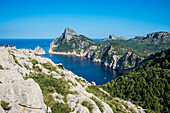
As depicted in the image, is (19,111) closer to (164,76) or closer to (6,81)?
Result: (6,81)

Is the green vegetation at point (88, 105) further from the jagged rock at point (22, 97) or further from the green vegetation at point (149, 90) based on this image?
the green vegetation at point (149, 90)

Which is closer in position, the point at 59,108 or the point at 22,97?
the point at 22,97

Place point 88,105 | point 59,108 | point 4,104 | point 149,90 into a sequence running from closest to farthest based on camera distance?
point 4,104 → point 59,108 → point 88,105 → point 149,90

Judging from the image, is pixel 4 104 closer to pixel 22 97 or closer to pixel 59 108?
pixel 22 97

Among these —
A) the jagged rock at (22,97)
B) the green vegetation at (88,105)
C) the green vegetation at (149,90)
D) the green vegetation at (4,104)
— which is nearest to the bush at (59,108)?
the jagged rock at (22,97)

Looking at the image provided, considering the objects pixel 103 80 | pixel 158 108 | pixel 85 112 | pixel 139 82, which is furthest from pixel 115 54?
pixel 85 112

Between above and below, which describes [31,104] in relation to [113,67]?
above

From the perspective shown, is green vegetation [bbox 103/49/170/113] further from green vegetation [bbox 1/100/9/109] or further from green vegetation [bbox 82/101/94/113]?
green vegetation [bbox 1/100/9/109]

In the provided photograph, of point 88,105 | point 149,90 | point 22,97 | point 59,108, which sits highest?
point 22,97

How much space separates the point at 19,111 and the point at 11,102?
106cm

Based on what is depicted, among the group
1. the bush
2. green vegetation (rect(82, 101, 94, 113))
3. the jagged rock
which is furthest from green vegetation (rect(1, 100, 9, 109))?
green vegetation (rect(82, 101, 94, 113))

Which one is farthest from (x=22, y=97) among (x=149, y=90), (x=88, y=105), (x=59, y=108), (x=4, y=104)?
(x=149, y=90)

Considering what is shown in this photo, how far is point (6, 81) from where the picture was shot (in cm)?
1326

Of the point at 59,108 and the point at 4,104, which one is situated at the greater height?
the point at 4,104
